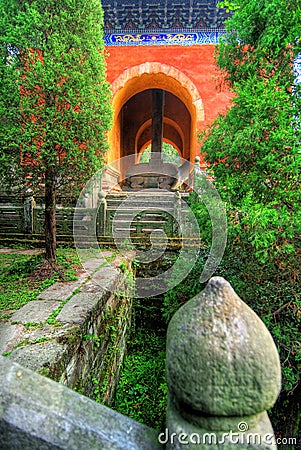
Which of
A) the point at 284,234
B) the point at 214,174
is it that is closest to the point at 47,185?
the point at 214,174

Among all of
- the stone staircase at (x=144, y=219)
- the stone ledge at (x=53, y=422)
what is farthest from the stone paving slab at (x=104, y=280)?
the stone ledge at (x=53, y=422)

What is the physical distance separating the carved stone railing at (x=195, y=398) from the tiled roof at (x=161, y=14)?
30.0 feet

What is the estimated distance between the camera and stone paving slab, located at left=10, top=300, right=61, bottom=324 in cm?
237

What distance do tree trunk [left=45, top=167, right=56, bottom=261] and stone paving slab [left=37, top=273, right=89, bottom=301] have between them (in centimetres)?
69

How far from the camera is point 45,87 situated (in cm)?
334

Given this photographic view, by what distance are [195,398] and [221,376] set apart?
0.29 ft

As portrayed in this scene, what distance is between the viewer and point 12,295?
301 cm

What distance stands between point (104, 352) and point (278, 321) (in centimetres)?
182

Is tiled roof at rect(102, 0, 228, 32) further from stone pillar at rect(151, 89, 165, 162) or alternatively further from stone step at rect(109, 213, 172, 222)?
stone step at rect(109, 213, 172, 222)

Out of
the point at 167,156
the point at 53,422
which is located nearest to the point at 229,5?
the point at 53,422

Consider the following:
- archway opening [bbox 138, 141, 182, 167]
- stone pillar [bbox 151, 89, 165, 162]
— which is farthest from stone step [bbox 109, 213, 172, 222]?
archway opening [bbox 138, 141, 182, 167]

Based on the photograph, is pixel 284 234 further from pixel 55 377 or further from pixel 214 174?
pixel 55 377

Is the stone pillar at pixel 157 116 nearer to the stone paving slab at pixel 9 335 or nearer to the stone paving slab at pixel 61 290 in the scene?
the stone paving slab at pixel 61 290

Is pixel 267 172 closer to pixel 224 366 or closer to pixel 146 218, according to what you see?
pixel 224 366
